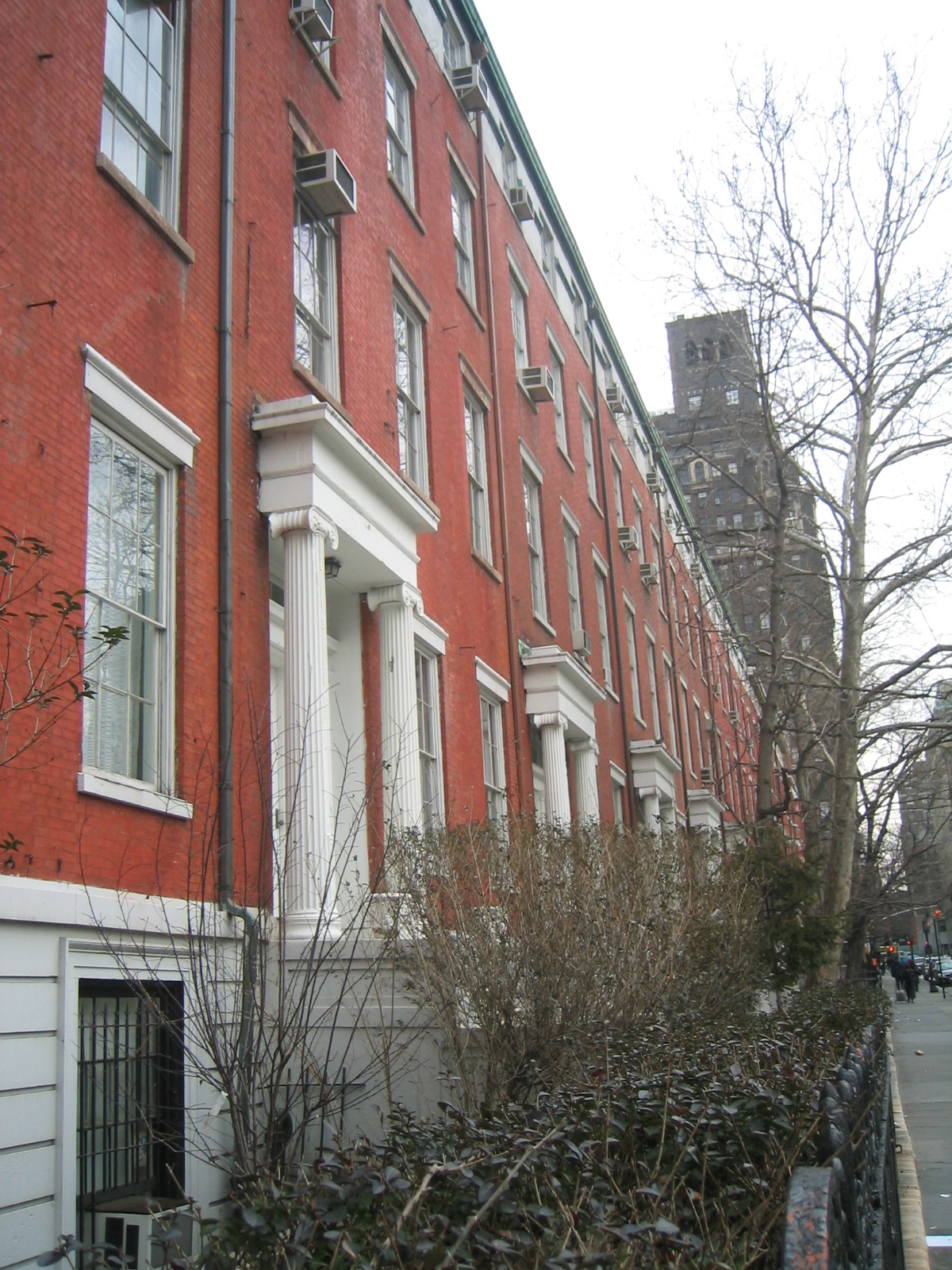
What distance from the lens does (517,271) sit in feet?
67.1

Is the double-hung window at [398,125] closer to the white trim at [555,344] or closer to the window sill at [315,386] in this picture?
the window sill at [315,386]

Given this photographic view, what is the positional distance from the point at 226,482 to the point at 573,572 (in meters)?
13.2

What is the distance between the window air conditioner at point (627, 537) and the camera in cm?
2605

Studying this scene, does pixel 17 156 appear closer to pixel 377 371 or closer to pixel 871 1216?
pixel 377 371

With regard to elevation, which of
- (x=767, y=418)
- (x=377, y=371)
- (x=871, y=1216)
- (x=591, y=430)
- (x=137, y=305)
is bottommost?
(x=871, y=1216)

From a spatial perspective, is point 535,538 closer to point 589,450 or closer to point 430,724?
point 589,450

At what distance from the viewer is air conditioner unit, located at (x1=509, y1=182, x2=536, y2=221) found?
2067 cm

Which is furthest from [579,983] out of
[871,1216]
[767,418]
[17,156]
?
[767,418]

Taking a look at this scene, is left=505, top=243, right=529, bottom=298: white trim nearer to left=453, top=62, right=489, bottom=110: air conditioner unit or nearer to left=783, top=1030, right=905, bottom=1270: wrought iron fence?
left=453, top=62, right=489, bottom=110: air conditioner unit

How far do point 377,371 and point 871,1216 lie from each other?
9632mm

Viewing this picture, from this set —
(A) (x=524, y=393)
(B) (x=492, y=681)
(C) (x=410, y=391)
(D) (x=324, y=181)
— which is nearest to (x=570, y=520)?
(A) (x=524, y=393)

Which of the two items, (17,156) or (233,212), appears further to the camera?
(233,212)

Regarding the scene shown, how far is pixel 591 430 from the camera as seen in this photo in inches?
1008

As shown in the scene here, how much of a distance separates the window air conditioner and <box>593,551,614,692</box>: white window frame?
2.09 metres
